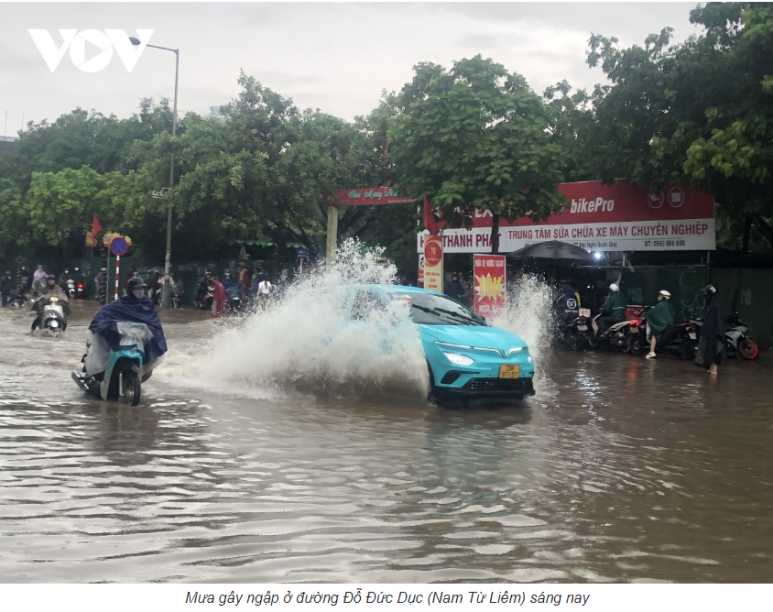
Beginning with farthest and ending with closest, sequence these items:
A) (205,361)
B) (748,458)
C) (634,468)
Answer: (205,361), (748,458), (634,468)

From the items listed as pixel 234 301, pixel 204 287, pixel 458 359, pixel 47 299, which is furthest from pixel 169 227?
pixel 458 359

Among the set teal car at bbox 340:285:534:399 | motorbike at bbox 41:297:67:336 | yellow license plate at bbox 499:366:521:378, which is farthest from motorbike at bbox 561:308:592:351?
motorbike at bbox 41:297:67:336

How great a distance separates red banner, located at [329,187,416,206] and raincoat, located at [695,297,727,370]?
18.0 meters

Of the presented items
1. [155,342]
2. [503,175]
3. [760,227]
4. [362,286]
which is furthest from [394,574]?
[760,227]

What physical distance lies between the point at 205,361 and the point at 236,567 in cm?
977

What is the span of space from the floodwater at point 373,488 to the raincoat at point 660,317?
24.2 feet

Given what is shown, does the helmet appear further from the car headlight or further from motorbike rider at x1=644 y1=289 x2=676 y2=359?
motorbike rider at x1=644 y1=289 x2=676 y2=359

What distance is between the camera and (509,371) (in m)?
10.4

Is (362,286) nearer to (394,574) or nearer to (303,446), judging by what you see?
(303,446)

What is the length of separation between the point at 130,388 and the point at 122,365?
283mm

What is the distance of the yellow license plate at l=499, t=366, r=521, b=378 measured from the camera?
34.1 ft

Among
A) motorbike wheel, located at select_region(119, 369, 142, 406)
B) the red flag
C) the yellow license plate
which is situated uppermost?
the red flag

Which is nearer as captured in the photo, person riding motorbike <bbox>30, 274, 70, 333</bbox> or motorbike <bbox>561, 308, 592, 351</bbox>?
person riding motorbike <bbox>30, 274, 70, 333</bbox>
